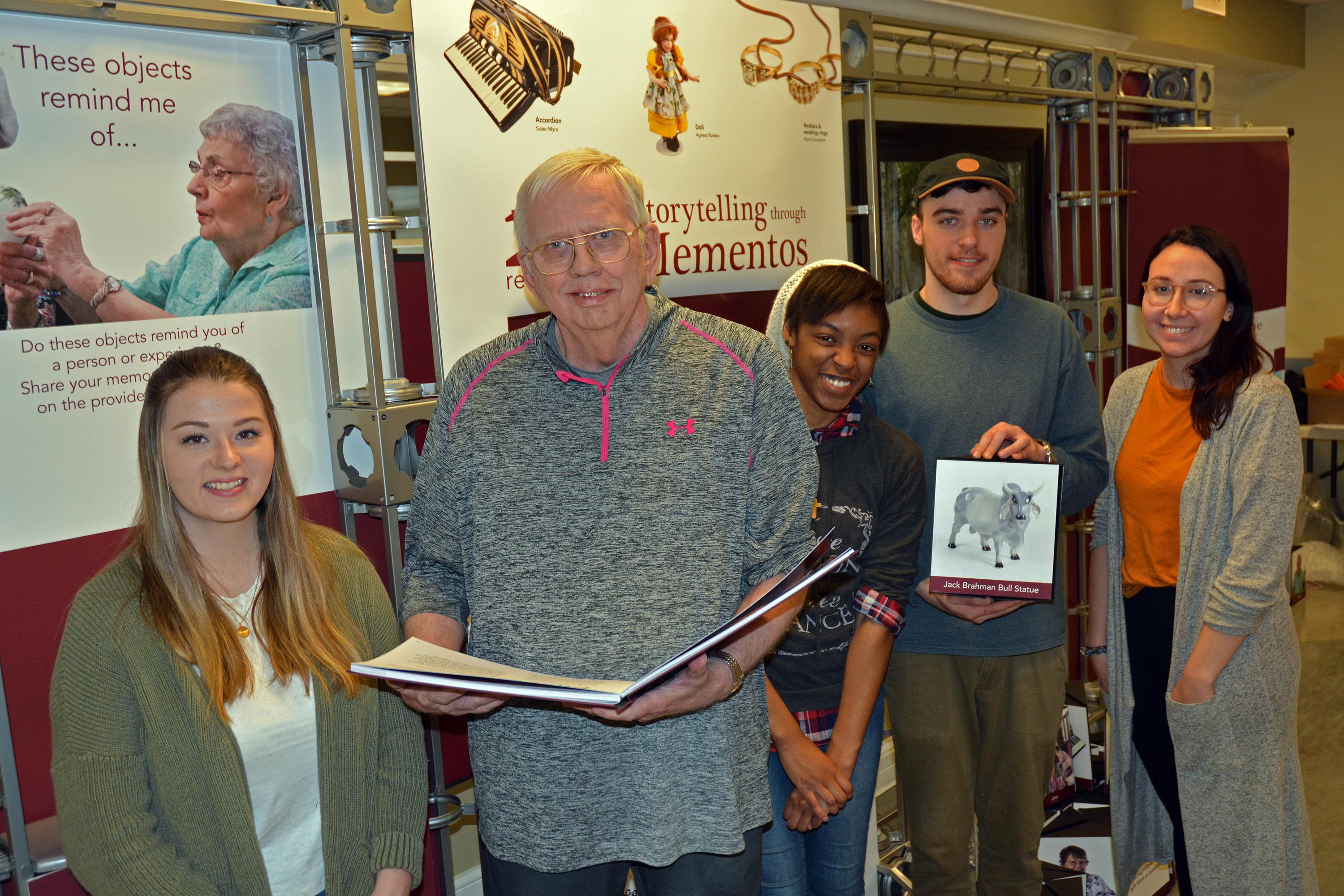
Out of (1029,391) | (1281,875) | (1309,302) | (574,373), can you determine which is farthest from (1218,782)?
(1309,302)

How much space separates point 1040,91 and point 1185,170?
101cm

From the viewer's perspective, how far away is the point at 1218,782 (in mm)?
2518

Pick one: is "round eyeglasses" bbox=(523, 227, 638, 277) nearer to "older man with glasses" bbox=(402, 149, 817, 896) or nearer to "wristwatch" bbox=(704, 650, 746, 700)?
"older man with glasses" bbox=(402, 149, 817, 896)

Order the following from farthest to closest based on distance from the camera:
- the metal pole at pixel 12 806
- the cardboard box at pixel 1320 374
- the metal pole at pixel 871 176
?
the cardboard box at pixel 1320 374, the metal pole at pixel 871 176, the metal pole at pixel 12 806

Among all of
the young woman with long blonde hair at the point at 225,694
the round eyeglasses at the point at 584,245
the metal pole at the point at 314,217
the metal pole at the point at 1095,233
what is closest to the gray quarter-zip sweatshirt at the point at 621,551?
the round eyeglasses at the point at 584,245

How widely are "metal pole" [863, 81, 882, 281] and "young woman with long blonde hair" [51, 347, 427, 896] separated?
2168 mm

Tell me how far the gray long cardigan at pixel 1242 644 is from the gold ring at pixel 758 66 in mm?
1356

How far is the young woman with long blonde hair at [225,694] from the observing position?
1.57 meters

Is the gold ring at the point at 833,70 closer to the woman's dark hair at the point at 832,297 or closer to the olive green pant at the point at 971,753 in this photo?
the woman's dark hair at the point at 832,297

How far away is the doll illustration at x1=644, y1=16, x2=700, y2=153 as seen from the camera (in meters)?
2.78

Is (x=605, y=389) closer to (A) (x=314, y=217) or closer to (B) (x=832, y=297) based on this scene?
(B) (x=832, y=297)

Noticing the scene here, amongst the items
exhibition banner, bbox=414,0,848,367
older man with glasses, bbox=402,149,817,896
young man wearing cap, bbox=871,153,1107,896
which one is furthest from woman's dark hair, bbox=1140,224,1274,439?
older man with glasses, bbox=402,149,817,896

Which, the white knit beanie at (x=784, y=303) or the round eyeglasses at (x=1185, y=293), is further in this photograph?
the round eyeglasses at (x=1185, y=293)

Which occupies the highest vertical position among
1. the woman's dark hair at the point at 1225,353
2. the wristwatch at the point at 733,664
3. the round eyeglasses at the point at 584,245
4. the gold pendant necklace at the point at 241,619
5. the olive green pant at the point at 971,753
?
the round eyeglasses at the point at 584,245
